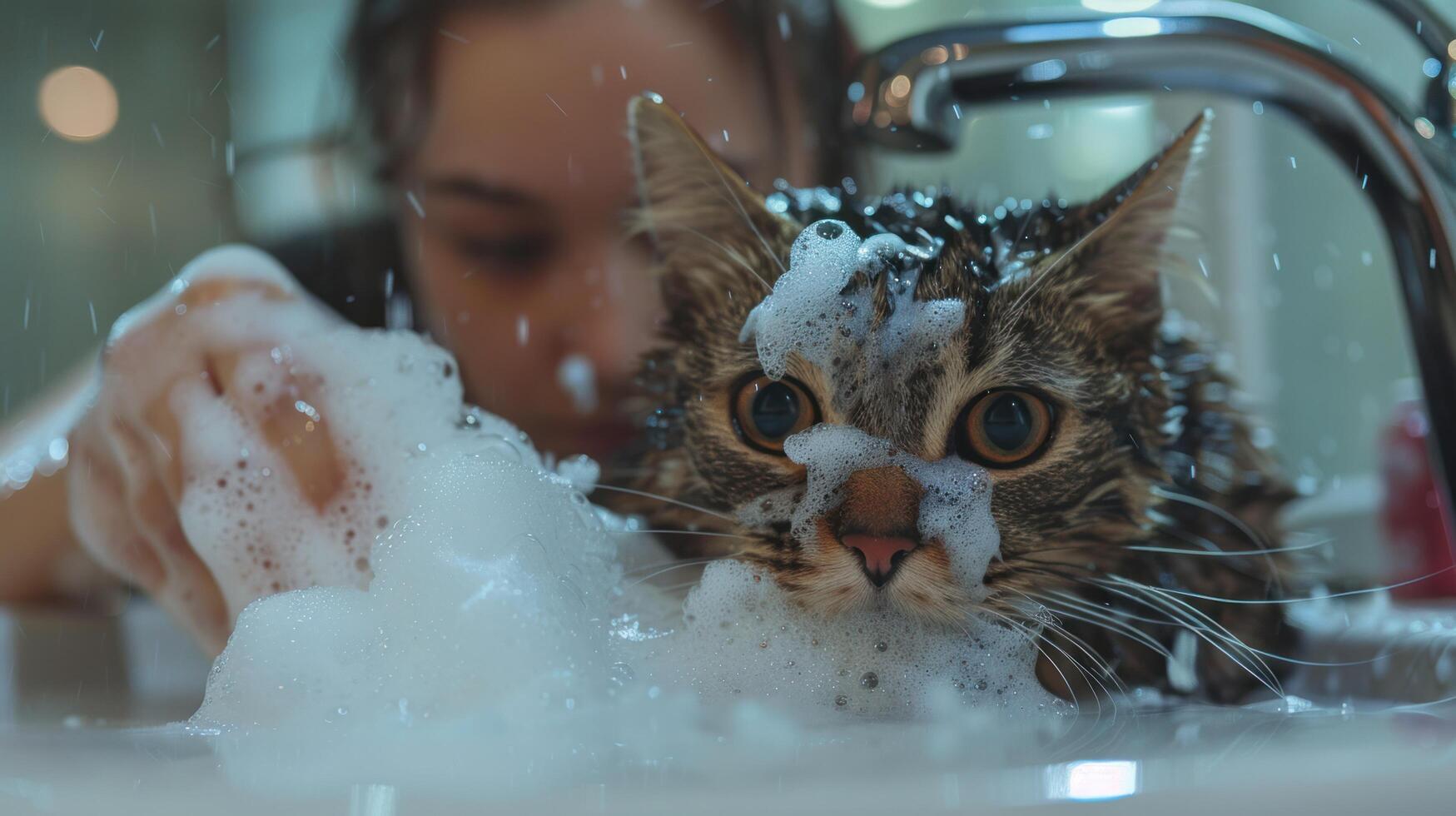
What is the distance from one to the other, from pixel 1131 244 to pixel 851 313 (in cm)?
18

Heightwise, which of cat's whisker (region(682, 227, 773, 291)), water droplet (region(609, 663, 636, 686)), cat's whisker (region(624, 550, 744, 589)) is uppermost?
cat's whisker (region(682, 227, 773, 291))

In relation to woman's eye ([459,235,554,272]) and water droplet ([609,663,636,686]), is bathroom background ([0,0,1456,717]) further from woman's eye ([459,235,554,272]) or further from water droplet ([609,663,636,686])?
water droplet ([609,663,636,686])

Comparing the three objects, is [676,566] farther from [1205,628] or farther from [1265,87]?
[1265,87]

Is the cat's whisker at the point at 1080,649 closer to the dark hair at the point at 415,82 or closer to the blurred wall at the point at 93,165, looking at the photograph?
the dark hair at the point at 415,82

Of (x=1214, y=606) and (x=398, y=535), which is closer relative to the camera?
(x=398, y=535)

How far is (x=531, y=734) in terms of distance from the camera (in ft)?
1.16

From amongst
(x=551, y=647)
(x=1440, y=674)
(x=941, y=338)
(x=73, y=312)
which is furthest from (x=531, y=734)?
(x=73, y=312)

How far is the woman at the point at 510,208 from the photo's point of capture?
65cm

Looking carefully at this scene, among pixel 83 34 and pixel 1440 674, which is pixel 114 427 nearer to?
pixel 83 34

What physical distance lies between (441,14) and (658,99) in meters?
0.39

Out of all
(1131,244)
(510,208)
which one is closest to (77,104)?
(510,208)

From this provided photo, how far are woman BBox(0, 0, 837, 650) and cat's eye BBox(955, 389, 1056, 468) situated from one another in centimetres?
22

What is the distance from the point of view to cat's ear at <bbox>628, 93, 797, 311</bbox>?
540 millimetres

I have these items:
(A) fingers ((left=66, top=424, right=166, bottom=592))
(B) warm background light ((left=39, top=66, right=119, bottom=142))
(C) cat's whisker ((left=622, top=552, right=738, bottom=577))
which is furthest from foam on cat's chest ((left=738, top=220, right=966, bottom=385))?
(B) warm background light ((left=39, top=66, right=119, bottom=142))
